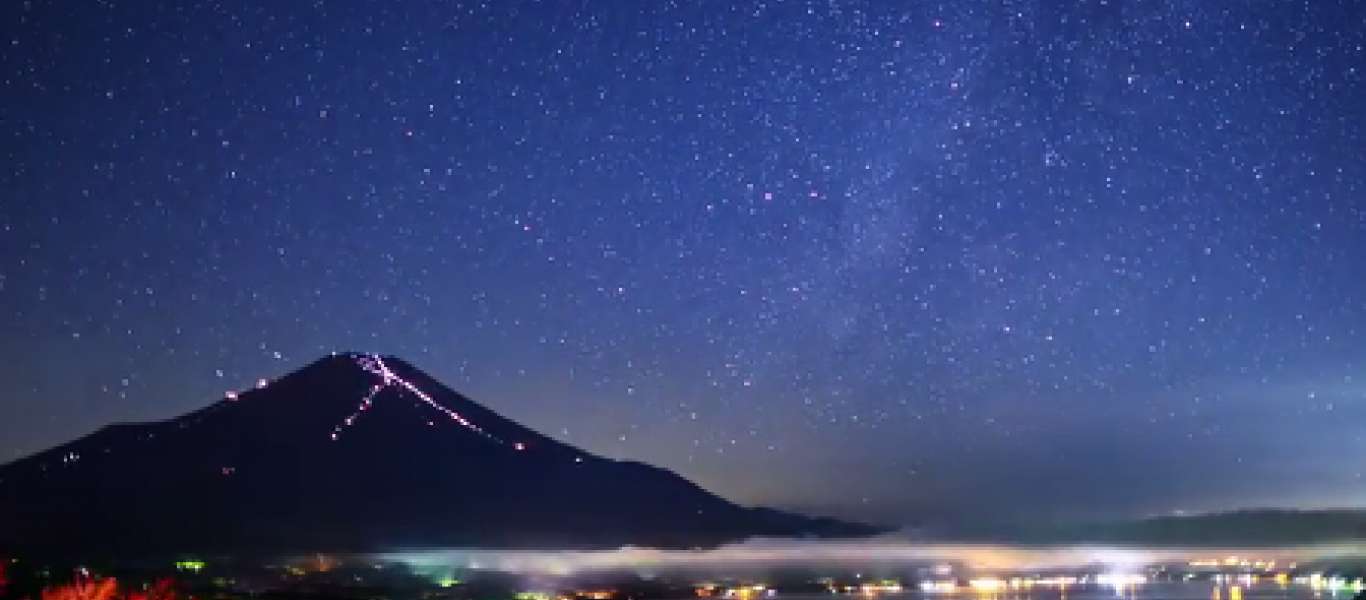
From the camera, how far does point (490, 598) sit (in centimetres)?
12838

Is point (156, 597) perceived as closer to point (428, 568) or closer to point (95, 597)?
point (95, 597)

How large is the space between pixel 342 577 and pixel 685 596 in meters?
42.8

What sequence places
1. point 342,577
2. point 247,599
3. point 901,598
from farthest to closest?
point 342,577 → point 901,598 → point 247,599

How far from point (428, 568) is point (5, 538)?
50.4 meters

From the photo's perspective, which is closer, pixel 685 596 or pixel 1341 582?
pixel 685 596

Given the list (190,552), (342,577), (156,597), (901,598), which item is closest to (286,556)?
(190,552)

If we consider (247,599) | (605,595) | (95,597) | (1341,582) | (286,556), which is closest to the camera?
(95,597)

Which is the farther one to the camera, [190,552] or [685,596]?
[190,552]

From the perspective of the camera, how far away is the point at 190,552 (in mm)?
182250

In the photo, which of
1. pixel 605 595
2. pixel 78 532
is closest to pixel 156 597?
pixel 605 595

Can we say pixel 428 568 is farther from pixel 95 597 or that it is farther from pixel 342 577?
pixel 95 597

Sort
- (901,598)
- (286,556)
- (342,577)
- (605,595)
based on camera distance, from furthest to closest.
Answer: (286,556)
(342,577)
(605,595)
(901,598)

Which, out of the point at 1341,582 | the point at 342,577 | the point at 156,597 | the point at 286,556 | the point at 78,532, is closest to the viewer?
the point at 156,597

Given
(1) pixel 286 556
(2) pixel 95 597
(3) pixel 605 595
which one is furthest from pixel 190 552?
(2) pixel 95 597
